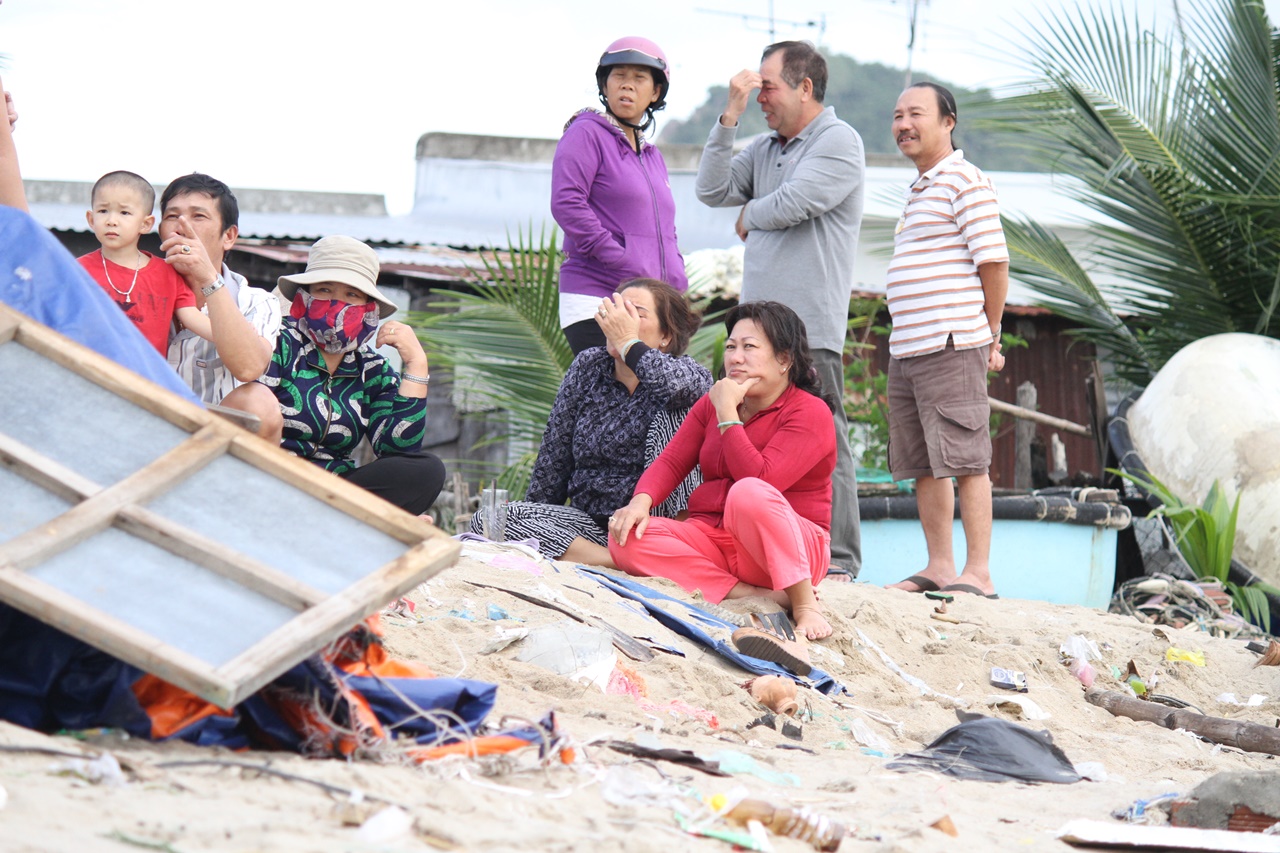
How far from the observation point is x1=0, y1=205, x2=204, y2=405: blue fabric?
8.74ft

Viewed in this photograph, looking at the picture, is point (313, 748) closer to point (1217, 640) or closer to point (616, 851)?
point (616, 851)

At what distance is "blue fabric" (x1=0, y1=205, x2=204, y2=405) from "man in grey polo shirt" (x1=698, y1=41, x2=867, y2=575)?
2.99 metres

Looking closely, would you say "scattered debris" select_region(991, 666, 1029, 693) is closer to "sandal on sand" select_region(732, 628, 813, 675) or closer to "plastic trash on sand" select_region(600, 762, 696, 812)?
"sandal on sand" select_region(732, 628, 813, 675)

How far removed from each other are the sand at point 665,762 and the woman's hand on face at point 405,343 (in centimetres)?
66

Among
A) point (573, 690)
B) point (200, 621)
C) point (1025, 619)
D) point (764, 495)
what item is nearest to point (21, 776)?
point (200, 621)

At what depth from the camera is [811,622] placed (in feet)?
13.6

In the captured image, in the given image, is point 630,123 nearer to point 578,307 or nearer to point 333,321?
point 578,307

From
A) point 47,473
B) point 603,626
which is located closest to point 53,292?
point 47,473

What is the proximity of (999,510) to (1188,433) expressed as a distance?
1.63m

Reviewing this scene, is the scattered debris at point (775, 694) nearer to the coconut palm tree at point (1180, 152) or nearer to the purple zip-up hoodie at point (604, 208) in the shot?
the purple zip-up hoodie at point (604, 208)

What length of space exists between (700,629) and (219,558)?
197cm

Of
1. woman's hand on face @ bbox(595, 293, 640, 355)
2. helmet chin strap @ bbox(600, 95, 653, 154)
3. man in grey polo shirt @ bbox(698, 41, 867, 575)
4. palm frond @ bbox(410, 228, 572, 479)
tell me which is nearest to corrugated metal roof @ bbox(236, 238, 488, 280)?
palm frond @ bbox(410, 228, 572, 479)

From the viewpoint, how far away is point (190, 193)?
408 centimetres

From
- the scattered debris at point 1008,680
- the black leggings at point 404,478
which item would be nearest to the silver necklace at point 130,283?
the black leggings at point 404,478
